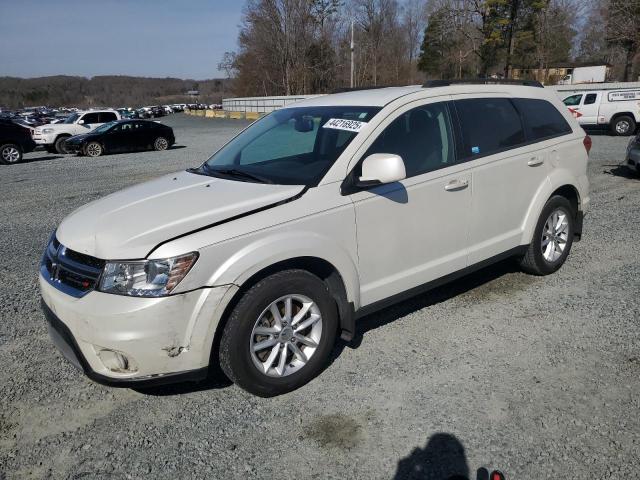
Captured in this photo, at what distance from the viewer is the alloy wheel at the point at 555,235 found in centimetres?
487

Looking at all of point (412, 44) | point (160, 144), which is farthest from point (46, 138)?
point (412, 44)

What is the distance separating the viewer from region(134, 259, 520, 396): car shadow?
10.8 feet

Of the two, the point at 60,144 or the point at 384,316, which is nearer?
the point at 384,316

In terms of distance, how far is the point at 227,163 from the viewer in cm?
406

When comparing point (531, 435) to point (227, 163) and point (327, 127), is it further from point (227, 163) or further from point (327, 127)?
point (227, 163)

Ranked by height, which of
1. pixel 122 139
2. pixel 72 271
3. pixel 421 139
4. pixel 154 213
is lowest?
pixel 122 139

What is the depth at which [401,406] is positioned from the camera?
9.90 feet

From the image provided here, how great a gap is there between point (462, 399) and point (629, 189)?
26.0 feet

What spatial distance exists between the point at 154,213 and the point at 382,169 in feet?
4.64

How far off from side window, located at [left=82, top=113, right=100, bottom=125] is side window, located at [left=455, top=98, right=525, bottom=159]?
2053 centimetres

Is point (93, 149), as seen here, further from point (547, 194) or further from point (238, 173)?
point (547, 194)

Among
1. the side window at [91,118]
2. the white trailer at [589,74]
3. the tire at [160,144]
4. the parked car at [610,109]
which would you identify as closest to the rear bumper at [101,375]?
the tire at [160,144]

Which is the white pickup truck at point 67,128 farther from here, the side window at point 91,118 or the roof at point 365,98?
the roof at point 365,98

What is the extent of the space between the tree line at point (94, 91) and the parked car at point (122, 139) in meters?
127
